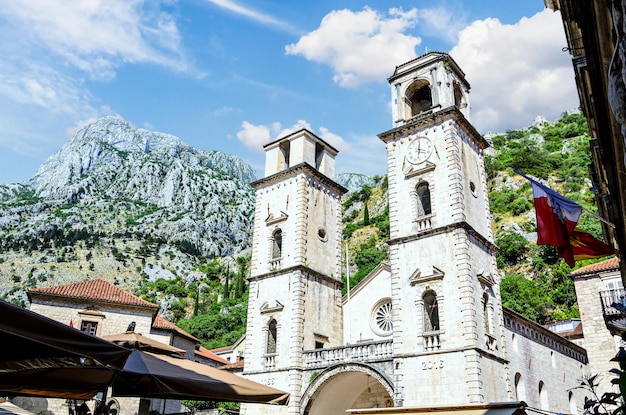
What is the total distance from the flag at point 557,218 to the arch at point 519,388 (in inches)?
608

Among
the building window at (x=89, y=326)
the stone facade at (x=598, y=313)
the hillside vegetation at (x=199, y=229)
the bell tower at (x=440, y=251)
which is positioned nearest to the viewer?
the bell tower at (x=440, y=251)

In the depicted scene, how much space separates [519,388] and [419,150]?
11.9m

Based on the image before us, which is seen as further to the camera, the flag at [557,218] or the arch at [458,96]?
the arch at [458,96]

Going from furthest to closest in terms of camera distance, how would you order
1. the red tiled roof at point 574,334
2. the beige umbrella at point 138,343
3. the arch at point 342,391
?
1. the red tiled roof at point 574,334
2. the arch at point 342,391
3. the beige umbrella at point 138,343

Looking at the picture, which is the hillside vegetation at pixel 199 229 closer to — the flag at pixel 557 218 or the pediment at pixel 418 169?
the pediment at pixel 418 169

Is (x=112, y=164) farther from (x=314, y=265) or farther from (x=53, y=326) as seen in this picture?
(x=53, y=326)

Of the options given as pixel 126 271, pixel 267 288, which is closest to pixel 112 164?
pixel 126 271

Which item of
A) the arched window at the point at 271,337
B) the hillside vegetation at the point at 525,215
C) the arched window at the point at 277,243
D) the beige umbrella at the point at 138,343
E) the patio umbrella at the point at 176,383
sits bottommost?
the patio umbrella at the point at 176,383

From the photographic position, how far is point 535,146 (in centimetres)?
9688

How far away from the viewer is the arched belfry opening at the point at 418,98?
26.0 meters

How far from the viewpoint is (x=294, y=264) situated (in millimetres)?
26484

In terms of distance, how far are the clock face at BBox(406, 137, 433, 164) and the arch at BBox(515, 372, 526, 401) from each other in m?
A: 10.8

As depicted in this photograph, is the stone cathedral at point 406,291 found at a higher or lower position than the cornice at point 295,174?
lower

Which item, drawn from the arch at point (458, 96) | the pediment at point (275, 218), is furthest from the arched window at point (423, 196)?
the pediment at point (275, 218)
